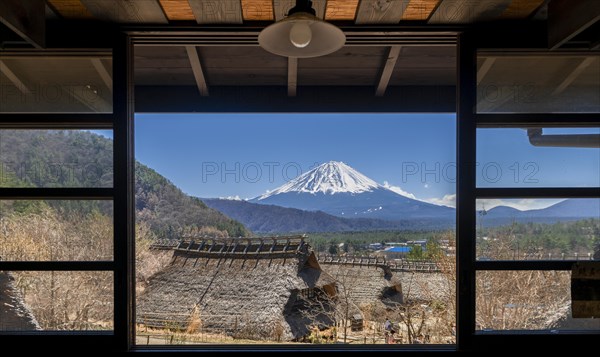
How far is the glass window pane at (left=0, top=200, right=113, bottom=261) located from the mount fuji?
3.03m

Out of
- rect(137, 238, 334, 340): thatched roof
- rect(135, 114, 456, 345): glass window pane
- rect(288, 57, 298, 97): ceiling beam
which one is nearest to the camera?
rect(288, 57, 298, 97): ceiling beam

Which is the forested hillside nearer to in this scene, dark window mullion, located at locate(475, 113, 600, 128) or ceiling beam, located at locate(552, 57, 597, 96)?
dark window mullion, located at locate(475, 113, 600, 128)

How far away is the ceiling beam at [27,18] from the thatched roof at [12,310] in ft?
3.38

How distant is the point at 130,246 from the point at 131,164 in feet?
1.20

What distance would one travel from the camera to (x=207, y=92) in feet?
8.80

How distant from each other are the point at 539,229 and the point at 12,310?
2.41 m

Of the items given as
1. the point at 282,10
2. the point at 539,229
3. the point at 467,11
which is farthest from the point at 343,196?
the point at 282,10

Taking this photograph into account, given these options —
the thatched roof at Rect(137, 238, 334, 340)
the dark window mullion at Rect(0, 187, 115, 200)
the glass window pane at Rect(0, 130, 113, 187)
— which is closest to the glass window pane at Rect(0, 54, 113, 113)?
the glass window pane at Rect(0, 130, 113, 187)

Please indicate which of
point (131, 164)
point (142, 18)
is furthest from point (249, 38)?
point (131, 164)

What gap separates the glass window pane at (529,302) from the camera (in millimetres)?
1745

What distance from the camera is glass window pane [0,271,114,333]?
5.63 feet

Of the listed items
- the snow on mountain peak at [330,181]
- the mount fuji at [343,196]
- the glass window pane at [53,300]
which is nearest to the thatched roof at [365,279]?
the mount fuji at [343,196]

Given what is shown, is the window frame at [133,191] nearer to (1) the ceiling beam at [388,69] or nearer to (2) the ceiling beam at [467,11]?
(2) the ceiling beam at [467,11]

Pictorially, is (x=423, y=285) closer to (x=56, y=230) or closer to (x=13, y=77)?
(x=56, y=230)
